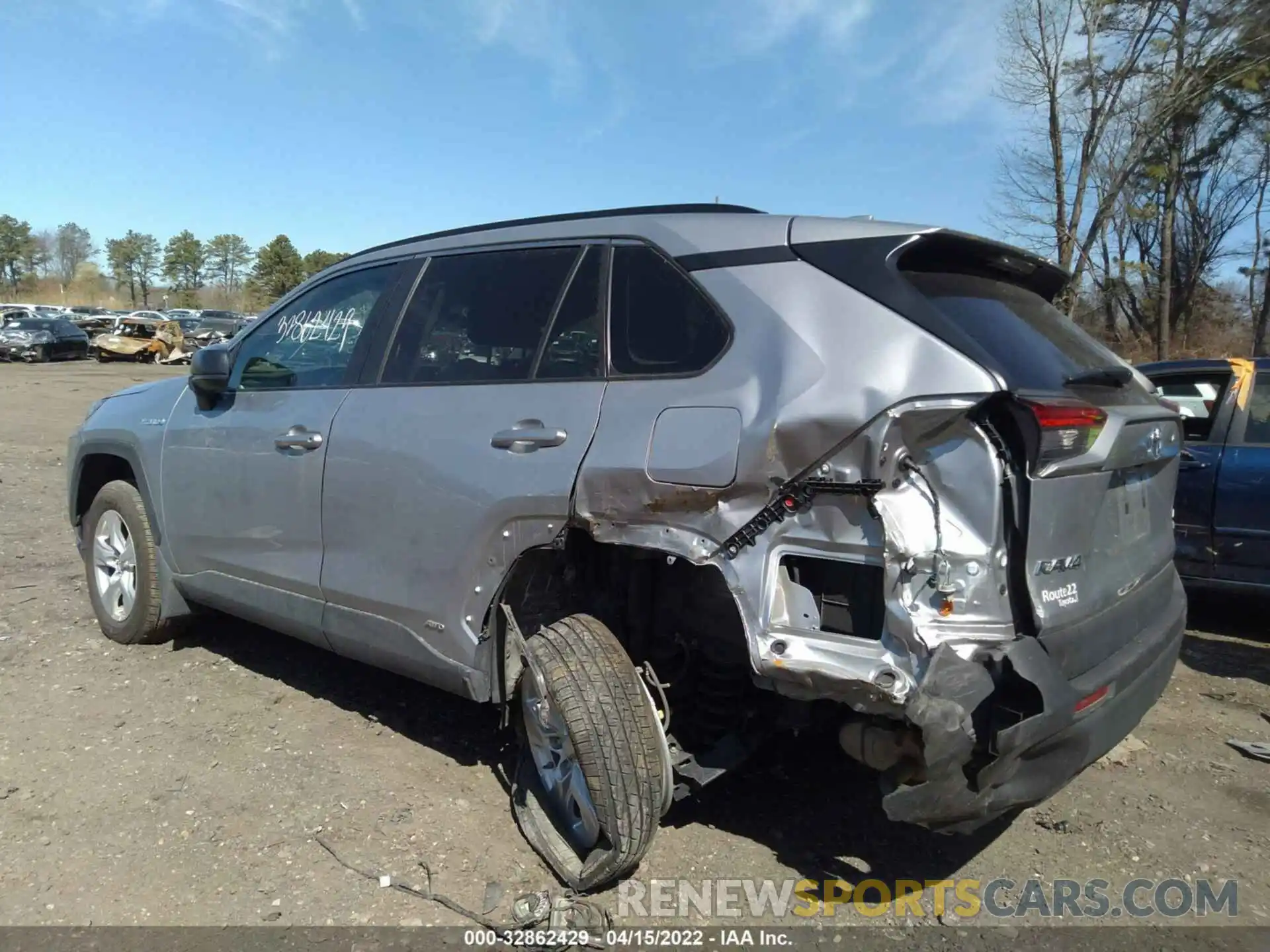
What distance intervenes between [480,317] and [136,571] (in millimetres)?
2456

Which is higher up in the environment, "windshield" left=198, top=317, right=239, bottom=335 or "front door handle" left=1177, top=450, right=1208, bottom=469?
"front door handle" left=1177, top=450, right=1208, bottom=469

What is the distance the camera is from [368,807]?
127 inches

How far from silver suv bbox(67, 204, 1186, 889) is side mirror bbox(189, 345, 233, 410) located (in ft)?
0.95

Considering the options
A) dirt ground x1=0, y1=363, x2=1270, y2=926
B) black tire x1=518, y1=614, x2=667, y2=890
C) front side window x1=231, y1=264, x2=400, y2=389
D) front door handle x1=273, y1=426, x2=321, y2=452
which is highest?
front side window x1=231, y1=264, x2=400, y2=389

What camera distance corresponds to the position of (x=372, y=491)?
129 inches

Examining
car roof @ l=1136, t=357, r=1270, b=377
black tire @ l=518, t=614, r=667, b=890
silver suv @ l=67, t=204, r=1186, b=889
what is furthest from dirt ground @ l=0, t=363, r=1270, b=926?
car roof @ l=1136, t=357, r=1270, b=377

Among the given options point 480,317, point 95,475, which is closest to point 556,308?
point 480,317

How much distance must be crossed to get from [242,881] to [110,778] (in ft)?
3.09

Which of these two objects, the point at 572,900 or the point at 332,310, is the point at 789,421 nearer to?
the point at 572,900

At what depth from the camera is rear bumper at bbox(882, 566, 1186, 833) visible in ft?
7.16

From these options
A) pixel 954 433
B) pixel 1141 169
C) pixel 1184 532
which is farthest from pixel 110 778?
pixel 1141 169

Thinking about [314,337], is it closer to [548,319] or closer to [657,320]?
[548,319]

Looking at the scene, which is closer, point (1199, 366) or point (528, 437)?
point (528, 437)

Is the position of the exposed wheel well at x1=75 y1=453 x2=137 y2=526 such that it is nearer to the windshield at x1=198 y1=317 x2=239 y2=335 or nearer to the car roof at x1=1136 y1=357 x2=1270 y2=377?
the car roof at x1=1136 y1=357 x2=1270 y2=377
